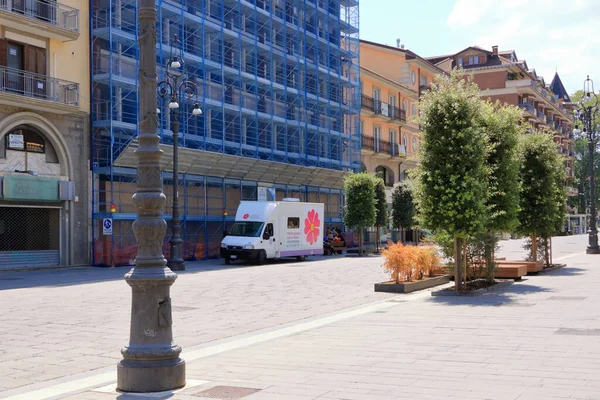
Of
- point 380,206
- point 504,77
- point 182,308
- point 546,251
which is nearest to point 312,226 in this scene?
point 380,206

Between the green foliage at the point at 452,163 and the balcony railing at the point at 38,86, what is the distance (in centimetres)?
1680

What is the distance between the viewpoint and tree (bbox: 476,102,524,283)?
1900 cm

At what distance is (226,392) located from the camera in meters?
7.05

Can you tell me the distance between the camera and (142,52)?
760 centimetres

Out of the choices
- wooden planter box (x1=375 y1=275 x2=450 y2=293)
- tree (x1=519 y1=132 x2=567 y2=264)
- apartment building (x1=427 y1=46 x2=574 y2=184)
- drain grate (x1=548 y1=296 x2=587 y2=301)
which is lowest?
drain grate (x1=548 y1=296 x2=587 y2=301)

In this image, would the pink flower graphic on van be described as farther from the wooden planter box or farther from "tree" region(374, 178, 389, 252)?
the wooden planter box

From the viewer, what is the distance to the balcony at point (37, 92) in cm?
2664

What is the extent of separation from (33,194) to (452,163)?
17.5 m

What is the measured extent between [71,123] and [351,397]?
25.6 meters

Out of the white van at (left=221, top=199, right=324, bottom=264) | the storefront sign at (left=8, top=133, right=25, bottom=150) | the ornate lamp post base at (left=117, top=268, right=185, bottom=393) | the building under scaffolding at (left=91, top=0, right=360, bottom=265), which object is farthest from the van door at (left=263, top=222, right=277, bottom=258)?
the ornate lamp post base at (left=117, top=268, right=185, bottom=393)

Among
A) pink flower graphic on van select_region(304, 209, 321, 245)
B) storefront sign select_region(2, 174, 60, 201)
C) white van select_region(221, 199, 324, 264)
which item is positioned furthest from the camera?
pink flower graphic on van select_region(304, 209, 321, 245)

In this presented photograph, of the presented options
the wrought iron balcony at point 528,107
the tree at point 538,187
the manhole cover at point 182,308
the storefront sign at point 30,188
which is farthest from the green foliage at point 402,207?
the wrought iron balcony at point 528,107

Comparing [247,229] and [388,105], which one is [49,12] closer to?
[247,229]

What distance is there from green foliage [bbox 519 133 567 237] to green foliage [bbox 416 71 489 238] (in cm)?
738
